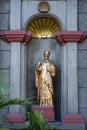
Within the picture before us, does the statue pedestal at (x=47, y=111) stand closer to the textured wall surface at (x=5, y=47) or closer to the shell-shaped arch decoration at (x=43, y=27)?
the textured wall surface at (x=5, y=47)

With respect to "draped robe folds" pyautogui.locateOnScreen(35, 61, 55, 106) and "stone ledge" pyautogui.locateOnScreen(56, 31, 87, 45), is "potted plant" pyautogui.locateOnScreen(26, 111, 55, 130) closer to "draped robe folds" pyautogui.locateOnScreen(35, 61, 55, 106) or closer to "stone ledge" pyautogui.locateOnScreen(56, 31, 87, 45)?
"draped robe folds" pyautogui.locateOnScreen(35, 61, 55, 106)

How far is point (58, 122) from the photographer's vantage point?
42.9ft

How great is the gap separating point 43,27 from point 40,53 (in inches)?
36.5

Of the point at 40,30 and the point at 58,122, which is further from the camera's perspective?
the point at 40,30

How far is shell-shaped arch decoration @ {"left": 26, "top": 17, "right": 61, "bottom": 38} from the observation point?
45.3 ft

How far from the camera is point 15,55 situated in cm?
1308

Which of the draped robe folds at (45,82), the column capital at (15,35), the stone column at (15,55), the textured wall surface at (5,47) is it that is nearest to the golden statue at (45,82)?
the draped robe folds at (45,82)

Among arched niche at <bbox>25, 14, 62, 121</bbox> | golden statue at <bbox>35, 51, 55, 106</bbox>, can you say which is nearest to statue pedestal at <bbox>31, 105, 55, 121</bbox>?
golden statue at <bbox>35, 51, 55, 106</bbox>

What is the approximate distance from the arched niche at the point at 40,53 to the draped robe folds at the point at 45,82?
55 centimetres

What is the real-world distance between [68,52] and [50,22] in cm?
148

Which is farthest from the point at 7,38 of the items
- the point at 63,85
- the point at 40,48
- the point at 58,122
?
the point at 58,122

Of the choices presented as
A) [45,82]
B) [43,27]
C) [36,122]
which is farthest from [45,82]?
[36,122]

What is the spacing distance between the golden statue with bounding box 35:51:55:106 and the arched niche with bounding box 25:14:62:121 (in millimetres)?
519

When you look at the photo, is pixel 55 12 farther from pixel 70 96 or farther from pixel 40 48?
pixel 70 96
